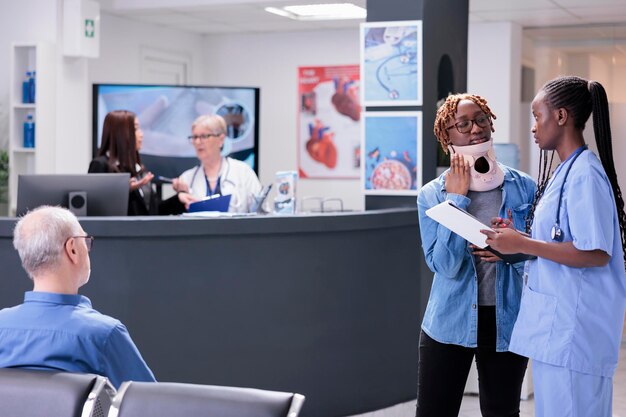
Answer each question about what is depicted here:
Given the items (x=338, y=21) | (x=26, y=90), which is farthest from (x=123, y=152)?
(x=338, y=21)

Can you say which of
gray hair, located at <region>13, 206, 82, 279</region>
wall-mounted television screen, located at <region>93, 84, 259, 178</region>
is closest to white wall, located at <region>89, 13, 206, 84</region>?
wall-mounted television screen, located at <region>93, 84, 259, 178</region>

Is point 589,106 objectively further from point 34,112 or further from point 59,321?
point 34,112

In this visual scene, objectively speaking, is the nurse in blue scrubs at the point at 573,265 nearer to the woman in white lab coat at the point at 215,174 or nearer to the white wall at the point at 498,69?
the woman in white lab coat at the point at 215,174

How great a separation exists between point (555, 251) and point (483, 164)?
0.54 m

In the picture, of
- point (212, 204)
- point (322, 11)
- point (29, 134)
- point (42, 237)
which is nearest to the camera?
point (42, 237)

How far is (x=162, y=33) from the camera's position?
919cm

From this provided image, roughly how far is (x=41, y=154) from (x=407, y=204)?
3.43 m

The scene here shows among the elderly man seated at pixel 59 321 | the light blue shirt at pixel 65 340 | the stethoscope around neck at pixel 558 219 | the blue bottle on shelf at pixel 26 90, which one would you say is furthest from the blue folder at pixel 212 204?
the blue bottle on shelf at pixel 26 90

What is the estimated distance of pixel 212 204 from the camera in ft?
15.6

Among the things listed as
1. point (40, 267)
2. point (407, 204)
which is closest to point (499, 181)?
point (40, 267)

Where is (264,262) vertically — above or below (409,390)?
above

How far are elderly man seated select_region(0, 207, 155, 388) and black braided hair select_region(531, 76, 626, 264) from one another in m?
1.24

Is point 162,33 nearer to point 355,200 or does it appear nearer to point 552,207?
point 355,200

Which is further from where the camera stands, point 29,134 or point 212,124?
point 29,134
